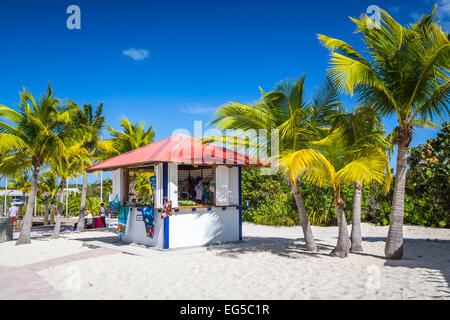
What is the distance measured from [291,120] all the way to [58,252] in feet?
26.6

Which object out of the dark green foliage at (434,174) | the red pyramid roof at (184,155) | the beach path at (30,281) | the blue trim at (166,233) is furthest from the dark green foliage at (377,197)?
the beach path at (30,281)

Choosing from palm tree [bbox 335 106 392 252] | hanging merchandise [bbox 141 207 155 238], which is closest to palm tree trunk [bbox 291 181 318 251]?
palm tree [bbox 335 106 392 252]

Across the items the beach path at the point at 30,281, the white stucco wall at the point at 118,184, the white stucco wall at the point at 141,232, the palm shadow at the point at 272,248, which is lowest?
the beach path at the point at 30,281

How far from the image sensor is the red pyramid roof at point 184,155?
413 inches

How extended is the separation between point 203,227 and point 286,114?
4.43 meters

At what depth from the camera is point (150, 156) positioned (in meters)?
10.7

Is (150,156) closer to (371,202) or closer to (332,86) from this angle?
(332,86)

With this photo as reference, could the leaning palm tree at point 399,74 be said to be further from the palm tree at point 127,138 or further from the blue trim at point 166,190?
the palm tree at point 127,138

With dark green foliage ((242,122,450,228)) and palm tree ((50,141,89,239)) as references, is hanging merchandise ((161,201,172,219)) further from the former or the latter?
dark green foliage ((242,122,450,228))

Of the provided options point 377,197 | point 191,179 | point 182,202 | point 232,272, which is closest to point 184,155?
point 182,202

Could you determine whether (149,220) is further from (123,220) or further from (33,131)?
(33,131)

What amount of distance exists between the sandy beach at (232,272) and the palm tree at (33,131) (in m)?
3.20

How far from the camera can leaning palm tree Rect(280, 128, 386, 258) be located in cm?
754
